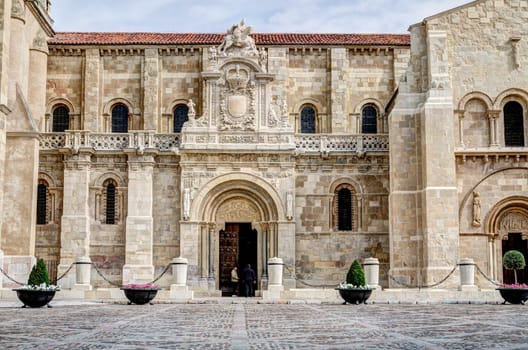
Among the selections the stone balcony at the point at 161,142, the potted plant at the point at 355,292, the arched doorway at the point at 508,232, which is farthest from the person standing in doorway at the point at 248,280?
the arched doorway at the point at 508,232

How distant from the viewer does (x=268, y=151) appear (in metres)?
33.4

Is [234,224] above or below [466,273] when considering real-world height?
above

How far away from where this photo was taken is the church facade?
31.4 meters

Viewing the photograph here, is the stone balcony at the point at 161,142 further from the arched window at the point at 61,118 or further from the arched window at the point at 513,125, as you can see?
the arched window at the point at 513,125

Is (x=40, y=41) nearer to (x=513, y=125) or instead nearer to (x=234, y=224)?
(x=234, y=224)

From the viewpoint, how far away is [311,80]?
122ft

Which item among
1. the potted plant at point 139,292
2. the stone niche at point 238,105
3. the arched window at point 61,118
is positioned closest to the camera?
the potted plant at point 139,292

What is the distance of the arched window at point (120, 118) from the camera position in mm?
37281

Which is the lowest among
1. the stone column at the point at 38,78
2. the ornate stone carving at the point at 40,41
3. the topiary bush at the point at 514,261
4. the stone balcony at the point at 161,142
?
the topiary bush at the point at 514,261

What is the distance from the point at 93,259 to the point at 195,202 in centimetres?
516

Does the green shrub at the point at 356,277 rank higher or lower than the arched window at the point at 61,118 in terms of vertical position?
lower

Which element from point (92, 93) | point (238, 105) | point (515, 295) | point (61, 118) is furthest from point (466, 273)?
point (61, 118)

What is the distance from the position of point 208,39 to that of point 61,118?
319 inches

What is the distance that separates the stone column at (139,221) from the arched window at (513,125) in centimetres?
1525
